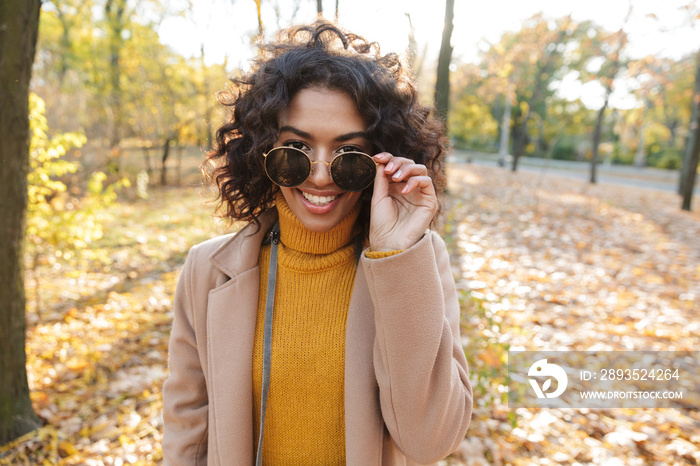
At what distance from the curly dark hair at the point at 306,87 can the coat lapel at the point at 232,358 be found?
10.3 inches

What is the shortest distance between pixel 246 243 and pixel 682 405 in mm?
4035

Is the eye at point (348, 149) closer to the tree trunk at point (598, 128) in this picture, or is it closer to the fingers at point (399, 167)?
the fingers at point (399, 167)

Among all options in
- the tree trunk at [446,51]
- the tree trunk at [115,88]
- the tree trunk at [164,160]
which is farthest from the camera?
the tree trunk at [164,160]

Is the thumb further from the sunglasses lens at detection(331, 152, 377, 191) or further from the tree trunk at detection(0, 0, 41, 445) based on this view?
the tree trunk at detection(0, 0, 41, 445)

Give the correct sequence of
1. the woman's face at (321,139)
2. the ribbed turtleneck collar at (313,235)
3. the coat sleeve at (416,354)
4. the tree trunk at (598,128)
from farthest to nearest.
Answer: the tree trunk at (598,128) → the ribbed turtleneck collar at (313,235) → the woman's face at (321,139) → the coat sleeve at (416,354)

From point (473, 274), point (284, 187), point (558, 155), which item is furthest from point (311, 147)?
point (558, 155)

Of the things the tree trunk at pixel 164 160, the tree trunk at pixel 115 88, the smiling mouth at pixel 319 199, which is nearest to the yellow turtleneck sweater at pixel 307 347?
the smiling mouth at pixel 319 199

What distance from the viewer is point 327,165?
4.78 feet

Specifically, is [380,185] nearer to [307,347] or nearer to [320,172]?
[320,172]

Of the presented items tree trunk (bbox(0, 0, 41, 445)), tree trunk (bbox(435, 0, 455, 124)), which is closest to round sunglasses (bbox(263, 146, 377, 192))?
tree trunk (bbox(0, 0, 41, 445))

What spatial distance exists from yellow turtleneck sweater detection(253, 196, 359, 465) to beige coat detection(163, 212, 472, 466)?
77 mm

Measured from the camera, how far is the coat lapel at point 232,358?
1472 mm

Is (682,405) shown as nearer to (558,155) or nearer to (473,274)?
(473,274)

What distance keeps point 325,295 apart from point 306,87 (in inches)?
30.8
